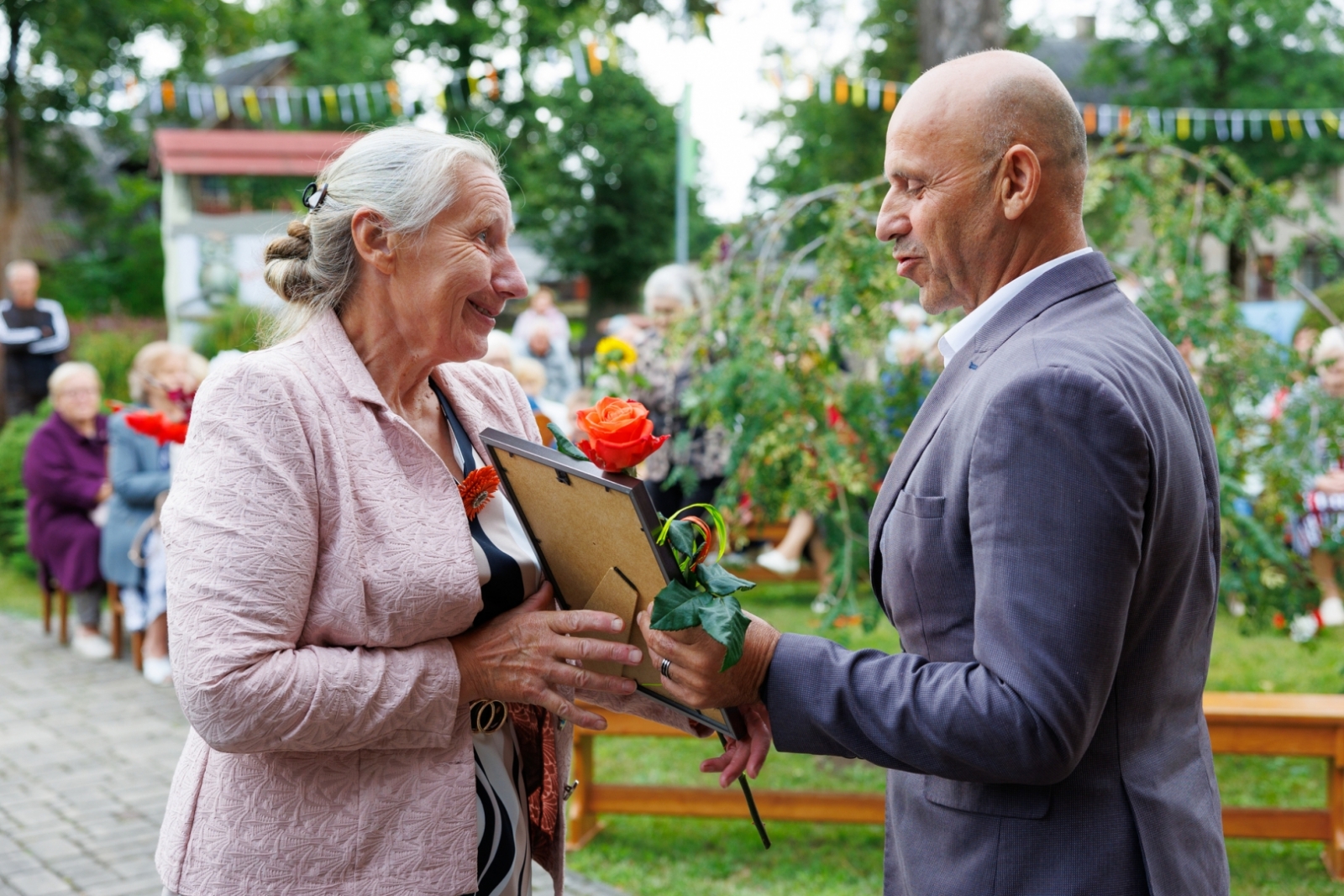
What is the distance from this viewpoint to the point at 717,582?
172 centimetres

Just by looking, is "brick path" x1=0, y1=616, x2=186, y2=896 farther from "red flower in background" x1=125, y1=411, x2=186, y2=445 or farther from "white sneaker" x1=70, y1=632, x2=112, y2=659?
"red flower in background" x1=125, y1=411, x2=186, y2=445

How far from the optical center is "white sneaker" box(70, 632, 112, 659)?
25.6 ft

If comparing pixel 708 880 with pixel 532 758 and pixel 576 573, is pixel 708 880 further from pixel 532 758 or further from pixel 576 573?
pixel 576 573

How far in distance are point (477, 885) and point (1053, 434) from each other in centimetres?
128

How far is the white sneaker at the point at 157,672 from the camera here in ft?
23.2

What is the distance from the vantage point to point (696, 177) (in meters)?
29.7

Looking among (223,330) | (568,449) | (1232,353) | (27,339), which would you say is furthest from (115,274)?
(568,449)

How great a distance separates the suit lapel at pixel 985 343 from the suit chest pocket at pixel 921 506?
0.05m

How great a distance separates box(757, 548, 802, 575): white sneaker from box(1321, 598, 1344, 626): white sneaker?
138 inches

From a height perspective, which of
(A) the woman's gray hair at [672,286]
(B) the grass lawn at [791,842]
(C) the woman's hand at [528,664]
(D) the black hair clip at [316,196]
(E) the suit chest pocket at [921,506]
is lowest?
(B) the grass lawn at [791,842]

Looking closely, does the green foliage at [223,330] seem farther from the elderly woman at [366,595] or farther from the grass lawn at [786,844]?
the elderly woman at [366,595]

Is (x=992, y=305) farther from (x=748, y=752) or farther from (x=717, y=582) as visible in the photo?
(x=748, y=752)

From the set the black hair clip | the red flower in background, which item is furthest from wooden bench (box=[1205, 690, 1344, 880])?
the red flower in background

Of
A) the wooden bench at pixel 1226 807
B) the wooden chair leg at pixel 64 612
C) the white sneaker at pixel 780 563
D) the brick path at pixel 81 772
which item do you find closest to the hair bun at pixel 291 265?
the wooden bench at pixel 1226 807
